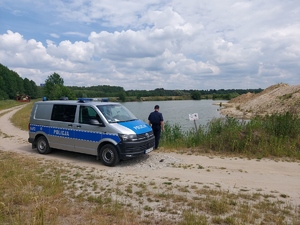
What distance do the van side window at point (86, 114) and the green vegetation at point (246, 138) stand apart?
3747 millimetres

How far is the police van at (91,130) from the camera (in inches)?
315

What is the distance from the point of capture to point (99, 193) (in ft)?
18.5

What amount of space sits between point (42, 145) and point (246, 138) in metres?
7.74

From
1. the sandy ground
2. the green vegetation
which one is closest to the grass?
the sandy ground

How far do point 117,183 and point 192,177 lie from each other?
1.96m

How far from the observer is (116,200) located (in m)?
5.11

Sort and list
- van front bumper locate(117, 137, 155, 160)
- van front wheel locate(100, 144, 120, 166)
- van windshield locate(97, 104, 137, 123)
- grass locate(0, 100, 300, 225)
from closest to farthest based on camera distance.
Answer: grass locate(0, 100, 300, 225) < van front bumper locate(117, 137, 155, 160) < van front wheel locate(100, 144, 120, 166) < van windshield locate(97, 104, 137, 123)

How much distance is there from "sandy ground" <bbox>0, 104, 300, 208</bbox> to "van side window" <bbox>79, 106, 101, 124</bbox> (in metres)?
1.38

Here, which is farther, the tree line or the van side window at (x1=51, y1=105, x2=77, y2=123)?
the tree line

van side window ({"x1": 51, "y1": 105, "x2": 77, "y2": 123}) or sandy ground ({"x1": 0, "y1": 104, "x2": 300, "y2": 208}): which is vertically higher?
van side window ({"x1": 51, "y1": 105, "x2": 77, "y2": 123})

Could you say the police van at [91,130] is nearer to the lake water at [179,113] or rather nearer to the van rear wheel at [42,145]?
the van rear wheel at [42,145]

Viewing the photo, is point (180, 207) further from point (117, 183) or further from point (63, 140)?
Answer: point (63, 140)

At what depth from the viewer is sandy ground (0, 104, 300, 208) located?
6184 millimetres

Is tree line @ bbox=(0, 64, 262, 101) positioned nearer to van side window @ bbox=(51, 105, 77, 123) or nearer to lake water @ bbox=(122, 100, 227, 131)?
lake water @ bbox=(122, 100, 227, 131)
